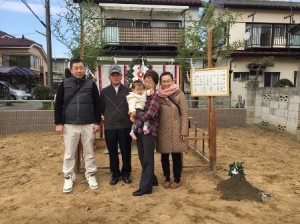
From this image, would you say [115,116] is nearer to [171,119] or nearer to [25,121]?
[171,119]

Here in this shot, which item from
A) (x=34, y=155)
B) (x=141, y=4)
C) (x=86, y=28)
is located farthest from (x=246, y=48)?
(x=34, y=155)

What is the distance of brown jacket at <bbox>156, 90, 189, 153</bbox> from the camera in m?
3.91

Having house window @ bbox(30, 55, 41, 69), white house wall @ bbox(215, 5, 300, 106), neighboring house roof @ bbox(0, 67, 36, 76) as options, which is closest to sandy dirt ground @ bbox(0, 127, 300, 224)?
white house wall @ bbox(215, 5, 300, 106)

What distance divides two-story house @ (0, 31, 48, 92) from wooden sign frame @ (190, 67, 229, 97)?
2243cm

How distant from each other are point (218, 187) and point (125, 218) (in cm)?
149

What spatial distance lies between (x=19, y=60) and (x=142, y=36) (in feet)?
57.6

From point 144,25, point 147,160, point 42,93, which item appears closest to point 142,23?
point 144,25

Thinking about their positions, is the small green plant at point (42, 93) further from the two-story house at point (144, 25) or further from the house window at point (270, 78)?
the house window at point (270, 78)

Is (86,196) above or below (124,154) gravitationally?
below

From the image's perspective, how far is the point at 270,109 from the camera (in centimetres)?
848

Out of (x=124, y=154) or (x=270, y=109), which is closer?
(x=124, y=154)

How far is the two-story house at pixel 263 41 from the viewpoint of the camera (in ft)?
50.8

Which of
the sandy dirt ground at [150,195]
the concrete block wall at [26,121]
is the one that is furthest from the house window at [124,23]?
the sandy dirt ground at [150,195]

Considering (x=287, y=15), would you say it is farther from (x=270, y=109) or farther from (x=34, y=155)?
(x=34, y=155)
